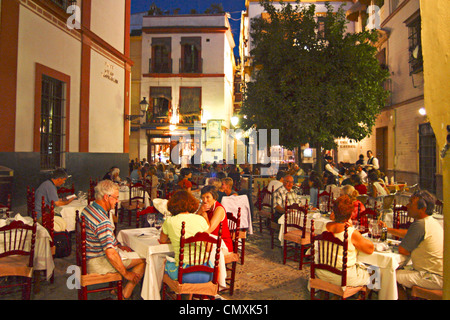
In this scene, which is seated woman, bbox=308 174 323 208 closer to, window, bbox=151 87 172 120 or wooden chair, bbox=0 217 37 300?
wooden chair, bbox=0 217 37 300

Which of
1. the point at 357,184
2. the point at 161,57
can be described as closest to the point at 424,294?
the point at 357,184

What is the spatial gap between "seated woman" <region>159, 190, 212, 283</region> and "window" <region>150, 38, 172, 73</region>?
20513mm

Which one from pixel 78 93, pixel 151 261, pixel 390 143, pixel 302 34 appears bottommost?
pixel 151 261

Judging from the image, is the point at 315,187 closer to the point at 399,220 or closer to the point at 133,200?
the point at 399,220

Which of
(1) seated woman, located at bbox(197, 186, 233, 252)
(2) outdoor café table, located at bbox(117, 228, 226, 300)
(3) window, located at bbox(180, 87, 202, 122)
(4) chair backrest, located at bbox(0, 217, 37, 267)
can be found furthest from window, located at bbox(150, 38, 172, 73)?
(2) outdoor café table, located at bbox(117, 228, 226, 300)

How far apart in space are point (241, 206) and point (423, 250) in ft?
12.2

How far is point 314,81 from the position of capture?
10.1m

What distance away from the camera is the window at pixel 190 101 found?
75.0 feet

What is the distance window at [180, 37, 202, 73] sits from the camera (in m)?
23.0
